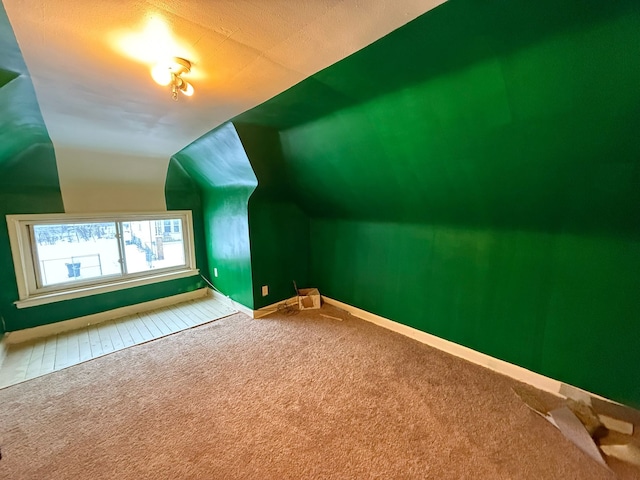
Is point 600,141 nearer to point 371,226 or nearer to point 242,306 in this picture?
point 371,226

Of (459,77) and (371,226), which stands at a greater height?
(459,77)

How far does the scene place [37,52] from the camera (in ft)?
4.03

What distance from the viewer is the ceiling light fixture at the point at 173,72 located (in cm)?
135

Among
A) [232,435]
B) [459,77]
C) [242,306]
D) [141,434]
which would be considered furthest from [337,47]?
[242,306]

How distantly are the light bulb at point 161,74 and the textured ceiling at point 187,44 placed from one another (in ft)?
0.15

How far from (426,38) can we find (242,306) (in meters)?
3.19

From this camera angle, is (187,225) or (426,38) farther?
(187,225)

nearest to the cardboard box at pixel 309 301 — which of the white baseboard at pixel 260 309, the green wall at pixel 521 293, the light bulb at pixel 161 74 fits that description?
the white baseboard at pixel 260 309

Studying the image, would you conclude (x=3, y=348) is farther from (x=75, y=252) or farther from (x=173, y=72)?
(x=173, y=72)

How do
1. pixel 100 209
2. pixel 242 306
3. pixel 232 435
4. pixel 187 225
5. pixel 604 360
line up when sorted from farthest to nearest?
pixel 187 225 < pixel 242 306 < pixel 100 209 < pixel 604 360 < pixel 232 435

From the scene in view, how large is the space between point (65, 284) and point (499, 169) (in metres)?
4.38

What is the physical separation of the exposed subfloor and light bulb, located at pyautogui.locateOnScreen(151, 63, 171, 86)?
2489mm

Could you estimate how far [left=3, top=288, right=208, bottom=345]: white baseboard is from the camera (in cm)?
279

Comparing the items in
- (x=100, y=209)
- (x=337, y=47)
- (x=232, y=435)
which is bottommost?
(x=232, y=435)
